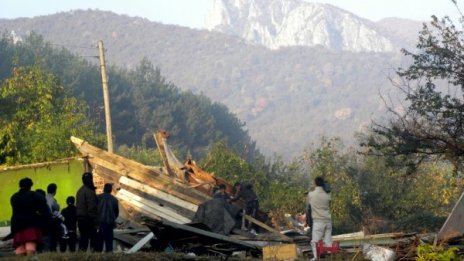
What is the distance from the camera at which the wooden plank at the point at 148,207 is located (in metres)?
25.0

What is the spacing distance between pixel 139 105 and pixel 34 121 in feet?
194

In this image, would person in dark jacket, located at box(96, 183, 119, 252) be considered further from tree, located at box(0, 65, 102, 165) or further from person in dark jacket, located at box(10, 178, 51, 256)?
tree, located at box(0, 65, 102, 165)

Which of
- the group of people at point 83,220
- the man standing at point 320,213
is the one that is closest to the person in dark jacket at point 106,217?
the group of people at point 83,220

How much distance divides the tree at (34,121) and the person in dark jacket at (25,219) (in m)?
18.0

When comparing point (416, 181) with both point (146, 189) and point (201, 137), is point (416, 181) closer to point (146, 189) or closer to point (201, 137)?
point (146, 189)

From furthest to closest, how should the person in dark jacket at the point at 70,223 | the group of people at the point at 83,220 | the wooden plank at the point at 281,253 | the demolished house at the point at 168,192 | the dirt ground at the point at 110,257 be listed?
the demolished house at the point at 168,192
the person in dark jacket at the point at 70,223
the wooden plank at the point at 281,253
the group of people at the point at 83,220
the dirt ground at the point at 110,257

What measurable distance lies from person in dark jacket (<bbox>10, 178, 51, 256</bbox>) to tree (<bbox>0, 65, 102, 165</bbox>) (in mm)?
18006

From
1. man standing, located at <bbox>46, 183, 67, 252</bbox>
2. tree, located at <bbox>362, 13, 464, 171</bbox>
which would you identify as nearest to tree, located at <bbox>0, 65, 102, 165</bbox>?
tree, located at <bbox>362, 13, 464, 171</bbox>

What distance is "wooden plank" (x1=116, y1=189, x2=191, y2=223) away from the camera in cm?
2502

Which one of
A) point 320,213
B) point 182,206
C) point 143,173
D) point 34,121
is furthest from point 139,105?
point 320,213

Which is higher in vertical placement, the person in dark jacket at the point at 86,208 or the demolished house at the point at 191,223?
the person in dark jacket at the point at 86,208

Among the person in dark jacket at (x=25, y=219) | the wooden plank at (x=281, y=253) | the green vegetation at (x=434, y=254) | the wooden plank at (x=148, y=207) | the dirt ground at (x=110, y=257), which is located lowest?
the wooden plank at (x=148, y=207)

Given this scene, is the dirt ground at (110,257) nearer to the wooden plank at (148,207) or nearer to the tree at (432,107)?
the wooden plank at (148,207)

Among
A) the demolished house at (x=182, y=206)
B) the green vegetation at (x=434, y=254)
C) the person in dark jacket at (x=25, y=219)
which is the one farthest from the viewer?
the demolished house at (x=182, y=206)
